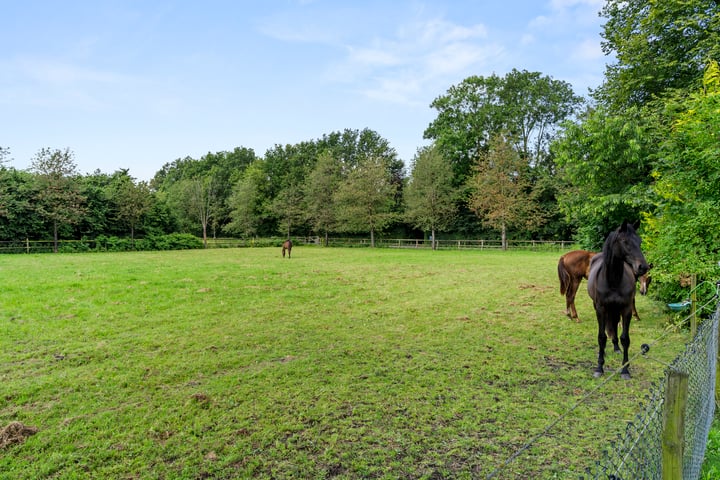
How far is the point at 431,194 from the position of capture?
3509 centimetres

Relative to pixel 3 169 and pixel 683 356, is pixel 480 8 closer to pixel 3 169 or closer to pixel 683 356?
pixel 683 356

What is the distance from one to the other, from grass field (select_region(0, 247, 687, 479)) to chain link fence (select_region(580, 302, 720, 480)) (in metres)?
0.64

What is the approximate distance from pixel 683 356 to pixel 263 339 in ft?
18.6

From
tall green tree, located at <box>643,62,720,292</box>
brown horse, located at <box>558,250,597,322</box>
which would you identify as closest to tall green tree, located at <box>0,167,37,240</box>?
brown horse, located at <box>558,250,597,322</box>

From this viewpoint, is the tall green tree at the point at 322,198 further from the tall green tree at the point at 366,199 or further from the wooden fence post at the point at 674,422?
the wooden fence post at the point at 674,422

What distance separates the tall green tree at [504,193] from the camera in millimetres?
31391

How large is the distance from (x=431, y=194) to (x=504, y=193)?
273 inches

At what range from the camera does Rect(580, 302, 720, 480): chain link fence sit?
5.83ft

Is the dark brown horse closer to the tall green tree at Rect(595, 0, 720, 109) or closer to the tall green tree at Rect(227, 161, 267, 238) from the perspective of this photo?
the tall green tree at Rect(595, 0, 720, 109)

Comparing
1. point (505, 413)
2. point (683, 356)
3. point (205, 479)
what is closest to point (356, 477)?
point (205, 479)

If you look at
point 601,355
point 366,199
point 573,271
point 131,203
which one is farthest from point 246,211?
point 601,355

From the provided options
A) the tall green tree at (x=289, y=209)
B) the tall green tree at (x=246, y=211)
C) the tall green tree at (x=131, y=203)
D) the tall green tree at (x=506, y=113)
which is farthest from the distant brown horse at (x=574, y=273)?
the tall green tree at (x=246, y=211)

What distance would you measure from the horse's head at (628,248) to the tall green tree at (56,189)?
1465 inches

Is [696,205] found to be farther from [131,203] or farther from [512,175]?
[131,203]
